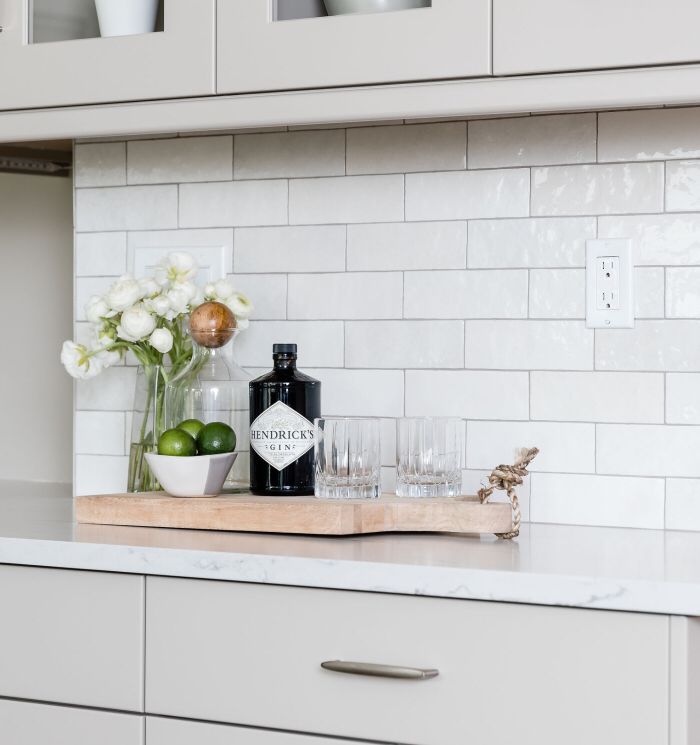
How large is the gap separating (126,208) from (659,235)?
965 millimetres

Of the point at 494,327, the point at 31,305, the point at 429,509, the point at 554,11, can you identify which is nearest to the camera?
the point at 554,11

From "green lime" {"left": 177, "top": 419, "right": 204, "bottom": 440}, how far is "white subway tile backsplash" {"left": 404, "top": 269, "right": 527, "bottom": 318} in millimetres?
412

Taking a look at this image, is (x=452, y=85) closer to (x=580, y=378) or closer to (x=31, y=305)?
(x=580, y=378)

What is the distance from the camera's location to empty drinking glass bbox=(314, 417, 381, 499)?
158 cm

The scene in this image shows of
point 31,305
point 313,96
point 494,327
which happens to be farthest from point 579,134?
point 31,305

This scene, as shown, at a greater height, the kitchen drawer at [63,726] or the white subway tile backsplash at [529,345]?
the white subway tile backsplash at [529,345]

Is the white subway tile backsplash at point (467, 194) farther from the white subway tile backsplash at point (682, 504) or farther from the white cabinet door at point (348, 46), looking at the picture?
the white subway tile backsplash at point (682, 504)

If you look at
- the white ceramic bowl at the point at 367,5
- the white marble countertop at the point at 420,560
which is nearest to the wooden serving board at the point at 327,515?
the white marble countertop at the point at 420,560

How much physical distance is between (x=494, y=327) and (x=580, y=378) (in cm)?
17

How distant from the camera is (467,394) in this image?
179 cm

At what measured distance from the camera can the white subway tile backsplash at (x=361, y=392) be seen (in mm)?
1830

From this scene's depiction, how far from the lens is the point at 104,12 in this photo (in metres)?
1.64

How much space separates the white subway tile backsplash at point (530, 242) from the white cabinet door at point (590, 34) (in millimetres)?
370

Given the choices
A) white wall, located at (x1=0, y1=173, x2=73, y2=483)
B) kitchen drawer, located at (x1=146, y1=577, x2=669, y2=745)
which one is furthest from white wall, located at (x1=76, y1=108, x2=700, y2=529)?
kitchen drawer, located at (x1=146, y1=577, x2=669, y2=745)
